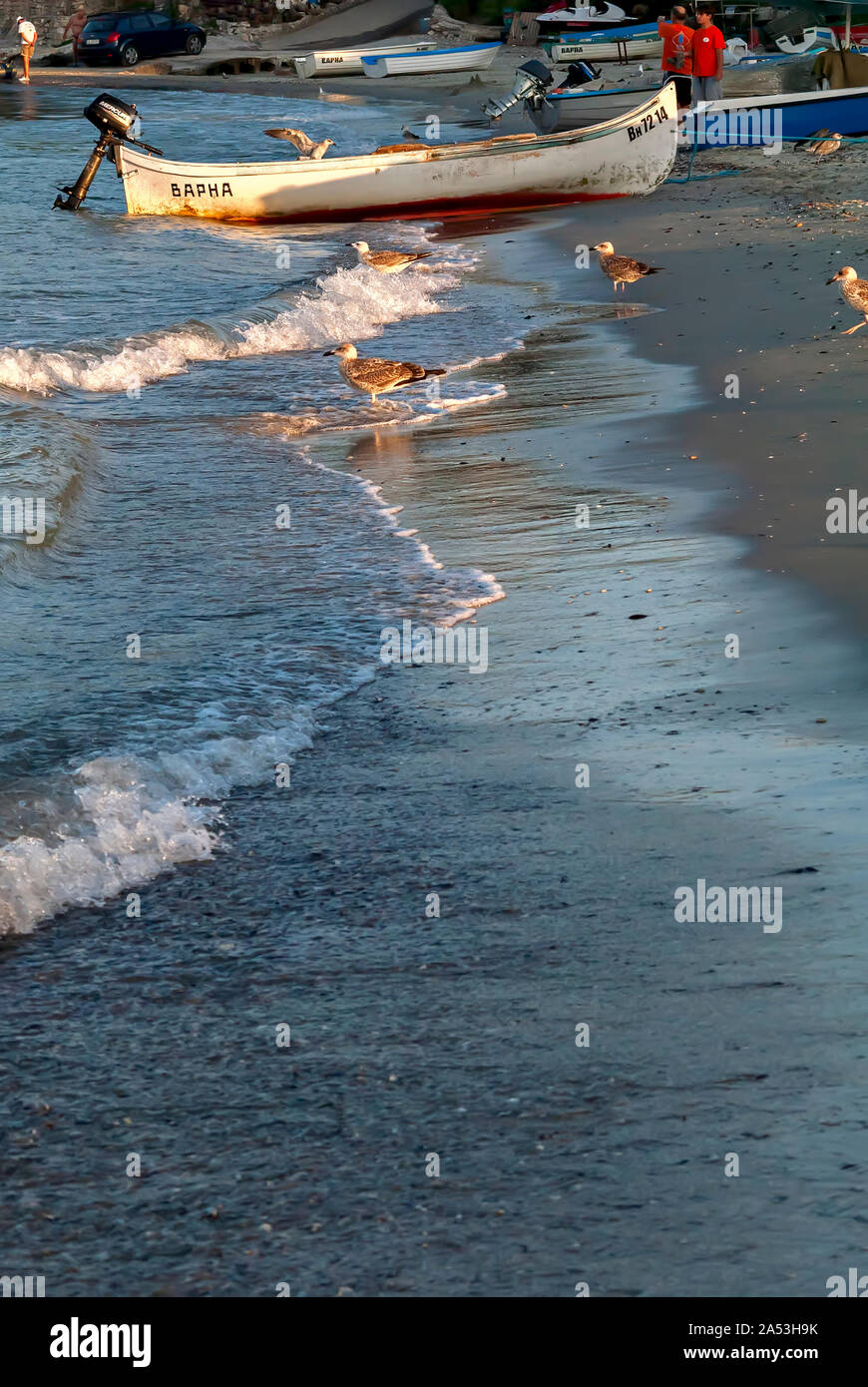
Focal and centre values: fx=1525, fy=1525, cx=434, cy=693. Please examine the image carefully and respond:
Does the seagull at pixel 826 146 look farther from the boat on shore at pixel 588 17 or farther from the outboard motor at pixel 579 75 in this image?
the boat on shore at pixel 588 17

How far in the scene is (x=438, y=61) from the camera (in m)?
54.9

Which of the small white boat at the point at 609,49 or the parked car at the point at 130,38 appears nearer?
the small white boat at the point at 609,49

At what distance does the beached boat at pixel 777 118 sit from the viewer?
25422mm

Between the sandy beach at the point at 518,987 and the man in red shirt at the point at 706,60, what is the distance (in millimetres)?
19682

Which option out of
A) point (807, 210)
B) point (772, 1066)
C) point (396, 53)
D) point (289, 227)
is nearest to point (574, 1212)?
point (772, 1066)

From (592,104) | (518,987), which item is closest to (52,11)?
(592,104)

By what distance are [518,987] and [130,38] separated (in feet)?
216

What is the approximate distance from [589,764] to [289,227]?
836 inches

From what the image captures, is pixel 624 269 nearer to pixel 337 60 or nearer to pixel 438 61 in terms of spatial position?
pixel 438 61

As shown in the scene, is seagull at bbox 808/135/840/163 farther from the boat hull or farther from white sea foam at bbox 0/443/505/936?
white sea foam at bbox 0/443/505/936

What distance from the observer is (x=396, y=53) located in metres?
58.3

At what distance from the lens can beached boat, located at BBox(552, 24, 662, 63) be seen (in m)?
42.7

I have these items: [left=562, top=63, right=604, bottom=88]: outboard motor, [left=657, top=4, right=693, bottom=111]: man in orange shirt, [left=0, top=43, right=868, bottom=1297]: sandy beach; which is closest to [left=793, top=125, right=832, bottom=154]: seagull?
[left=657, top=4, right=693, bottom=111]: man in orange shirt

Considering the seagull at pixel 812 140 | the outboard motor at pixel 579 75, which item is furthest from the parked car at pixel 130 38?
the seagull at pixel 812 140
